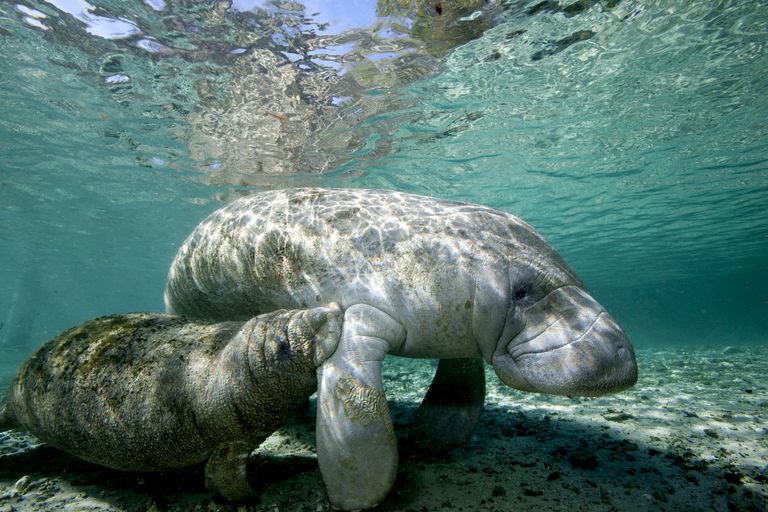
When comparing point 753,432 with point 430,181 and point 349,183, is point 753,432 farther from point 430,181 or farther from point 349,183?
point 349,183

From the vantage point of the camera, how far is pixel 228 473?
7.22ft

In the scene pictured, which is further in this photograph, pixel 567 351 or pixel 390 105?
pixel 390 105

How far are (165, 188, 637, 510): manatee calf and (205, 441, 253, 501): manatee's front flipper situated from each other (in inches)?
22.1

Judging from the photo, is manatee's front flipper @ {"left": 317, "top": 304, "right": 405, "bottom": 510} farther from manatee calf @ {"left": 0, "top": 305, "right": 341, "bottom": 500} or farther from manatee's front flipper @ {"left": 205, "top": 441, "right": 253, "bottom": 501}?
manatee's front flipper @ {"left": 205, "top": 441, "right": 253, "bottom": 501}

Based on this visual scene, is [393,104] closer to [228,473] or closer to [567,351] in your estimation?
[567,351]

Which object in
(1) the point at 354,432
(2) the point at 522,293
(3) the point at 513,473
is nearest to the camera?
(1) the point at 354,432

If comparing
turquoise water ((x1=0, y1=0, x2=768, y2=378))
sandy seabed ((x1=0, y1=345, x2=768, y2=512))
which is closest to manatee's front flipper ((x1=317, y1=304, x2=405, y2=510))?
sandy seabed ((x1=0, y1=345, x2=768, y2=512))

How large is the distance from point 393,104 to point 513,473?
9913 millimetres

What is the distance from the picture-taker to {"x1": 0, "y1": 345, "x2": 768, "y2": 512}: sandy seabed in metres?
2.21

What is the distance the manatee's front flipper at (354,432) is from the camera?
200cm

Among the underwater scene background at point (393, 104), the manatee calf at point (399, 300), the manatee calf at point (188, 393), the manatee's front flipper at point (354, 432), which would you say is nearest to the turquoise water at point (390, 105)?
the underwater scene background at point (393, 104)

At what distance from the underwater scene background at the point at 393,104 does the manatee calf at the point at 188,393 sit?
4802mm

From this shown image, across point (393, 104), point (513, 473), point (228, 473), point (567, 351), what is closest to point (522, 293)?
point (567, 351)

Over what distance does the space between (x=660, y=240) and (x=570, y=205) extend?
43.0 feet
